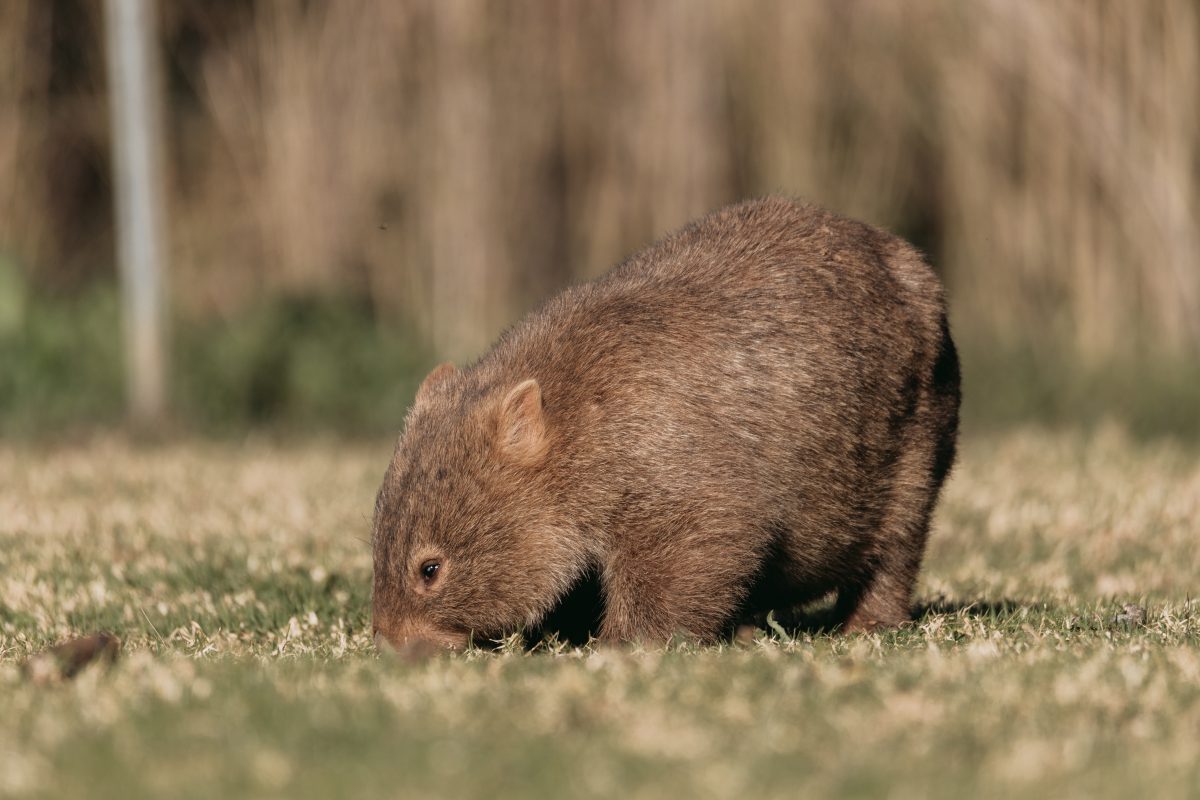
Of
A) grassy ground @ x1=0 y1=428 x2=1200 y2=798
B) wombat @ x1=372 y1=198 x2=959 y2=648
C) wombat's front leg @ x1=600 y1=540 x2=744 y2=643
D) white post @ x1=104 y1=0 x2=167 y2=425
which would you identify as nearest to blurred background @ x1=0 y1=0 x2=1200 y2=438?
white post @ x1=104 y1=0 x2=167 y2=425

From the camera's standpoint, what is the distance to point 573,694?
3.51 meters

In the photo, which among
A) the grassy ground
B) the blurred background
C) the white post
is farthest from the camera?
the blurred background

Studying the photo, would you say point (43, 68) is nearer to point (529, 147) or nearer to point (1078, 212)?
point (529, 147)

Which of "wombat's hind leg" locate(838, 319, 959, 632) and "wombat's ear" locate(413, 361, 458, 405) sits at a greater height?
"wombat's ear" locate(413, 361, 458, 405)

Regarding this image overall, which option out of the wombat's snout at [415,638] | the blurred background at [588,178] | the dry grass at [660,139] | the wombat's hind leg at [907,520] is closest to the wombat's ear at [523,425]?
the wombat's snout at [415,638]

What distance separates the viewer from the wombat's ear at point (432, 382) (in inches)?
201

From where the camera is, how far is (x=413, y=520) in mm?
4730

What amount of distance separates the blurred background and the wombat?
555 cm

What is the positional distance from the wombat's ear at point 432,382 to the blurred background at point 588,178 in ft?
17.1

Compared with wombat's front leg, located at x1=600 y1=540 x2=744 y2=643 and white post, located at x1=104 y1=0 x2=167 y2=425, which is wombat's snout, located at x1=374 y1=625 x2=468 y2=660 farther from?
white post, located at x1=104 y1=0 x2=167 y2=425

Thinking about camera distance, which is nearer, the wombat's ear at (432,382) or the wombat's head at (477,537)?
the wombat's head at (477,537)

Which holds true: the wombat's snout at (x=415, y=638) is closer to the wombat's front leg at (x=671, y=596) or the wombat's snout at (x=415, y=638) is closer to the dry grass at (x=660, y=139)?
the wombat's front leg at (x=671, y=596)

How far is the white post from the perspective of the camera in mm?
9750

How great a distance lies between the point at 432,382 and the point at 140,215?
511cm
